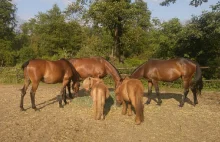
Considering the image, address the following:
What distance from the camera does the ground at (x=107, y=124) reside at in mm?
5820

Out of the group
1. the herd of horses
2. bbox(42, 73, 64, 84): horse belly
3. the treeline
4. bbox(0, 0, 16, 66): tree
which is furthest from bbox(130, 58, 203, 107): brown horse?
bbox(0, 0, 16, 66): tree

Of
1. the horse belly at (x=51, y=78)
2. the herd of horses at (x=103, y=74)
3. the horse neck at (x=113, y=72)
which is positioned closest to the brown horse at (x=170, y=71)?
the herd of horses at (x=103, y=74)

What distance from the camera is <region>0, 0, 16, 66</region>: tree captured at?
32.8 m

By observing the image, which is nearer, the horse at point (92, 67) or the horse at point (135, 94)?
the horse at point (135, 94)

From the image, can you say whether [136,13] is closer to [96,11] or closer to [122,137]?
[96,11]

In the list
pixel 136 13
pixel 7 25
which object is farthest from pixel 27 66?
pixel 7 25

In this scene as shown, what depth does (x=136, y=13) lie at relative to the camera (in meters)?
20.9

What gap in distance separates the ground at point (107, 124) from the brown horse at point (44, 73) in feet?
2.70

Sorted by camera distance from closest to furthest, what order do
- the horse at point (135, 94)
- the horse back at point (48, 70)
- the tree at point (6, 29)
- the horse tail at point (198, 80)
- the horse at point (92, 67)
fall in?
the horse at point (135, 94) < the horse back at point (48, 70) < the horse tail at point (198, 80) < the horse at point (92, 67) < the tree at point (6, 29)

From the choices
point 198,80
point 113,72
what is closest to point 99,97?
point 113,72

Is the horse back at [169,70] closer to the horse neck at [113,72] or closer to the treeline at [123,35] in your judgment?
the horse neck at [113,72]

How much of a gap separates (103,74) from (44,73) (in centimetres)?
227

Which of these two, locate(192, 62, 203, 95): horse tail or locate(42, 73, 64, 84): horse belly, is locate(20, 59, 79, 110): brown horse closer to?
locate(42, 73, 64, 84): horse belly

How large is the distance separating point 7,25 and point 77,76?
32987 millimetres
